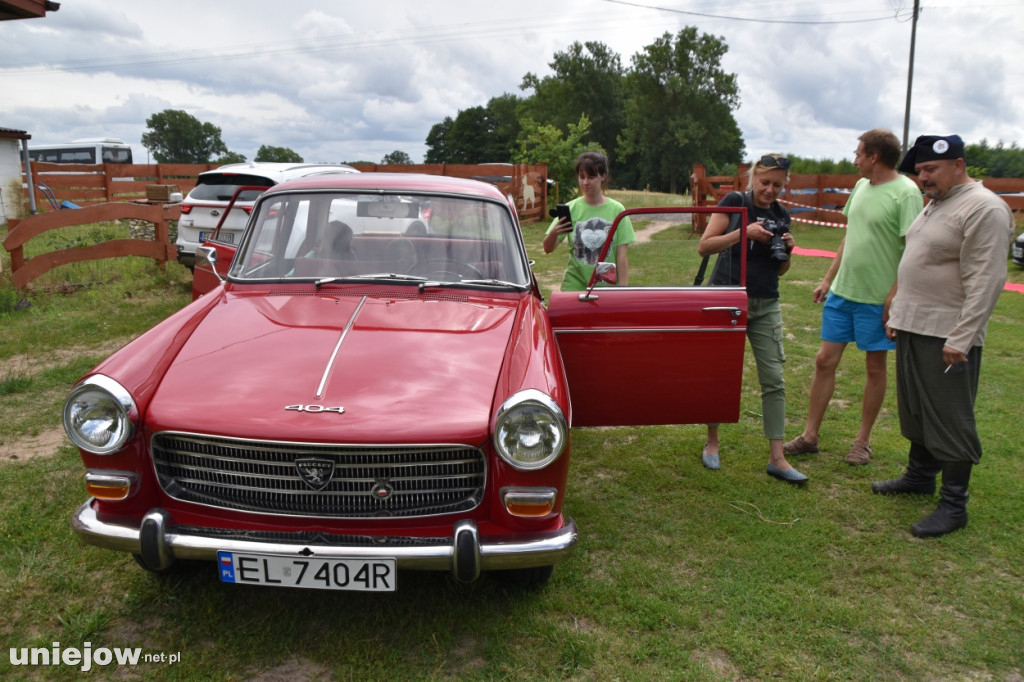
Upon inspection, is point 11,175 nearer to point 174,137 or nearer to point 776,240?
point 776,240

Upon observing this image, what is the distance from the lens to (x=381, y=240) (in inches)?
158

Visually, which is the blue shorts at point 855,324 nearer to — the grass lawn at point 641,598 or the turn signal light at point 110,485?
A: the grass lawn at point 641,598

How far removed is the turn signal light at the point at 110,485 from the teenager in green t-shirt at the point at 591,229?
9.18 feet

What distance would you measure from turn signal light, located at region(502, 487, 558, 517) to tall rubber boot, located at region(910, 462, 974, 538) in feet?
7.54

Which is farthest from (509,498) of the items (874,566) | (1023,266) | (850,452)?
(1023,266)

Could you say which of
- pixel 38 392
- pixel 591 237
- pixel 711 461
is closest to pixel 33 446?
pixel 38 392

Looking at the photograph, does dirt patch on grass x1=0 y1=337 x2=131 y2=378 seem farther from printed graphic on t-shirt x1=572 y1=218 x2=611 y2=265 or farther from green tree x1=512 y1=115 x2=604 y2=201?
green tree x1=512 y1=115 x2=604 y2=201

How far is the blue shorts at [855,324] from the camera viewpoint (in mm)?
4496

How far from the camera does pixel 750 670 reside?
9.42ft

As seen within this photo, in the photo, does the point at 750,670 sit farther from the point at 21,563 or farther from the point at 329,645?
the point at 21,563

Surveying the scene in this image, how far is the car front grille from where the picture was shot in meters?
2.76

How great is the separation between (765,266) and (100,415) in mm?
3577

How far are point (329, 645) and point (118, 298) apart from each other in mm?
7916

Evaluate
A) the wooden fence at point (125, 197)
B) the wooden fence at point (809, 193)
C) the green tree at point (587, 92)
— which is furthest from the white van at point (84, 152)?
the green tree at point (587, 92)
